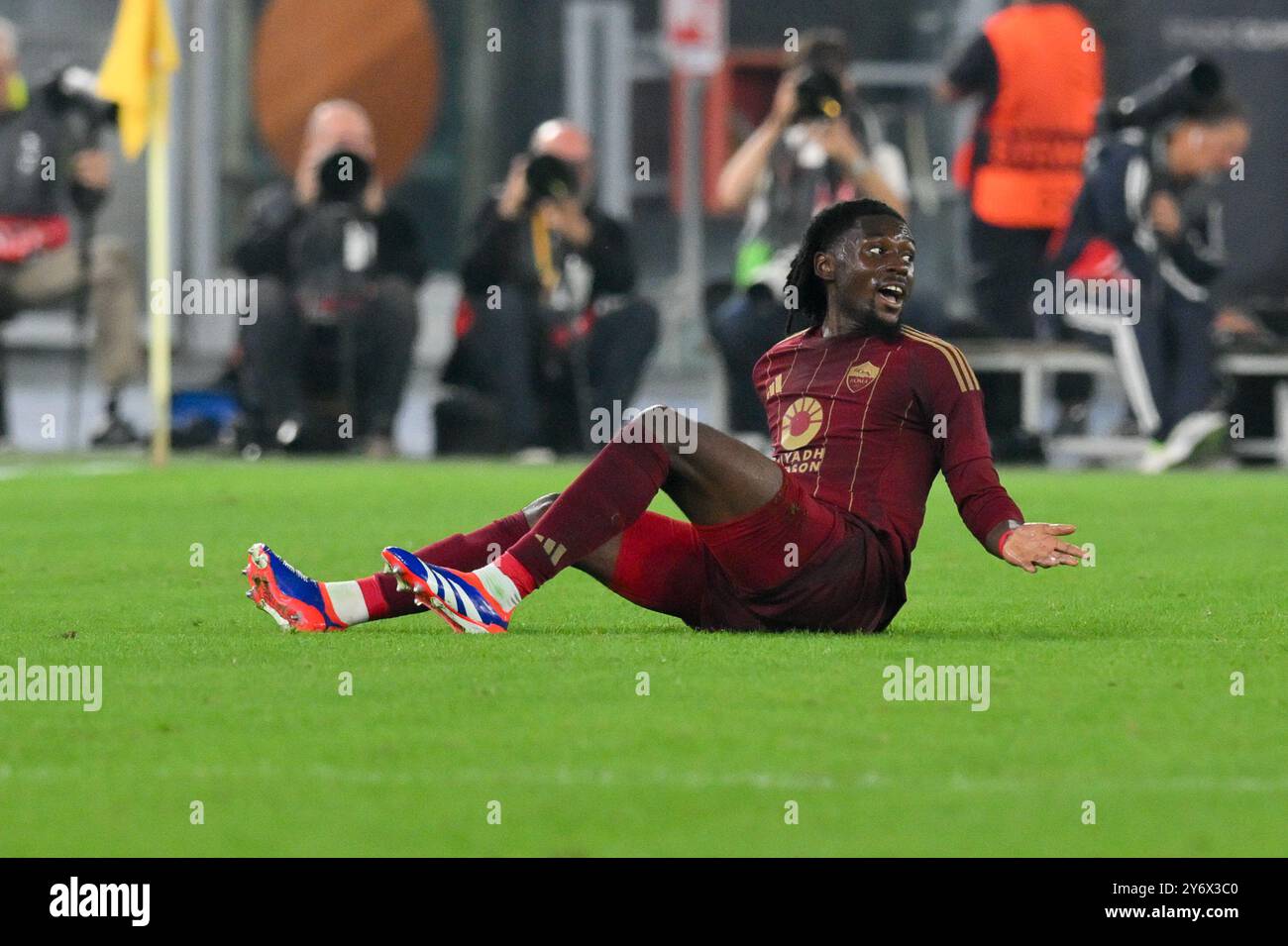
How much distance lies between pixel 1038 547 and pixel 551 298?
10306 millimetres

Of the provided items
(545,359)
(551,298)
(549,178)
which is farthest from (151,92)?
(545,359)

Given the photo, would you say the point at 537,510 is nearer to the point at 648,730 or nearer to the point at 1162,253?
the point at 648,730

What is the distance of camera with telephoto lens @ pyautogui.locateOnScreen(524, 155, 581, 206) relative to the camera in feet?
53.4

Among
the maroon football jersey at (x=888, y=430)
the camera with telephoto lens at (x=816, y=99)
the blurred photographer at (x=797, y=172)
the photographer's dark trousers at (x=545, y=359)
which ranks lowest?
the maroon football jersey at (x=888, y=430)

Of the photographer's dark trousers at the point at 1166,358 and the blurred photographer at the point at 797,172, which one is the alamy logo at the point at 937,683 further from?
the photographer's dark trousers at the point at 1166,358

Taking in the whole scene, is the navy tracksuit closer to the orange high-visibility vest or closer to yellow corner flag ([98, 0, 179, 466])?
the orange high-visibility vest

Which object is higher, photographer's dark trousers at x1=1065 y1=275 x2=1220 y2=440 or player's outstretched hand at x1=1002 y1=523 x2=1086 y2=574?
photographer's dark trousers at x1=1065 y1=275 x2=1220 y2=440

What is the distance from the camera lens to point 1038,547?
6.31 m

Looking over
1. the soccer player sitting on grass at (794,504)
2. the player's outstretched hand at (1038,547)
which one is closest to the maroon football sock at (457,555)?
the soccer player sitting on grass at (794,504)

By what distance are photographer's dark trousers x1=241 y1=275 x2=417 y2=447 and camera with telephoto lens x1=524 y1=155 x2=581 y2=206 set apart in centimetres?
114

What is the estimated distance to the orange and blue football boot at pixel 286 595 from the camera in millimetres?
6828
